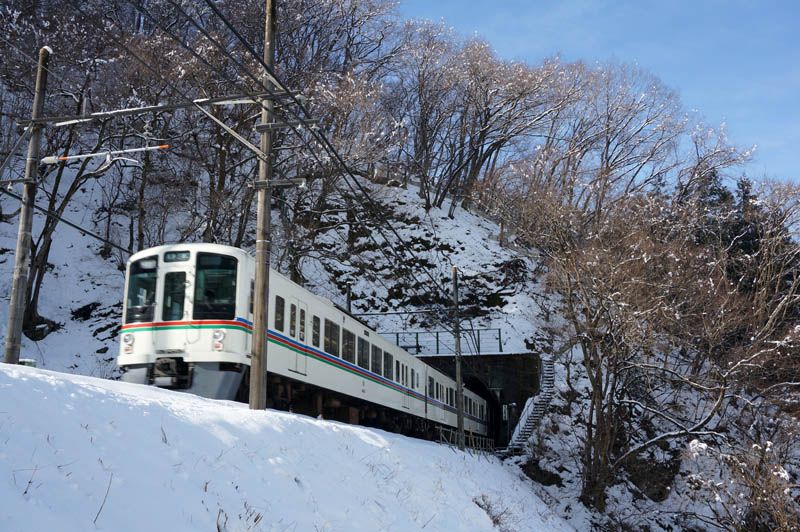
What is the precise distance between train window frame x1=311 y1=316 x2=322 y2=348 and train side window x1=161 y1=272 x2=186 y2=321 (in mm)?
3006

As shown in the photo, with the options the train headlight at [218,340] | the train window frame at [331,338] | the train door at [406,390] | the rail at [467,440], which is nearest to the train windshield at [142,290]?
the train headlight at [218,340]

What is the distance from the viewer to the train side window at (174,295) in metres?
12.6

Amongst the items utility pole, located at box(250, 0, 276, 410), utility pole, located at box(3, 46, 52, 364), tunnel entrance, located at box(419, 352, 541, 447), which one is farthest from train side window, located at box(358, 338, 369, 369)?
tunnel entrance, located at box(419, 352, 541, 447)

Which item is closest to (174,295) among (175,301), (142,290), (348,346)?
(175,301)

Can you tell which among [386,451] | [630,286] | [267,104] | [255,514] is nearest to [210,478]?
[255,514]

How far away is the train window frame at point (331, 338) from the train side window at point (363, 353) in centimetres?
146

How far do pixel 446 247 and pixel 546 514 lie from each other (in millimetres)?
24792

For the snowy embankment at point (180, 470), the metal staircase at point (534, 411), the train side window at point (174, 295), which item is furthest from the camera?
the metal staircase at point (534, 411)

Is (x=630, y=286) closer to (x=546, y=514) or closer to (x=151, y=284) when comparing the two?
(x=546, y=514)

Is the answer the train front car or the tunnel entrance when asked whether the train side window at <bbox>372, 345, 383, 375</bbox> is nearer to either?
the train front car

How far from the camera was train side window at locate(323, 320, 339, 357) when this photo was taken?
15555 millimetres

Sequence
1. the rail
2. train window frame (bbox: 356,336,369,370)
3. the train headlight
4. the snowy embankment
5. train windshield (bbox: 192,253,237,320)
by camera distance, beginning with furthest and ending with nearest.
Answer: the rail → train window frame (bbox: 356,336,369,370) → train windshield (bbox: 192,253,237,320) → the train headlight → the snowy embankment

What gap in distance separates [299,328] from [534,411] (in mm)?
15497

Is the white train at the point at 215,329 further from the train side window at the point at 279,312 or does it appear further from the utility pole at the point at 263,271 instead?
the utility pole at the point at 263,271
